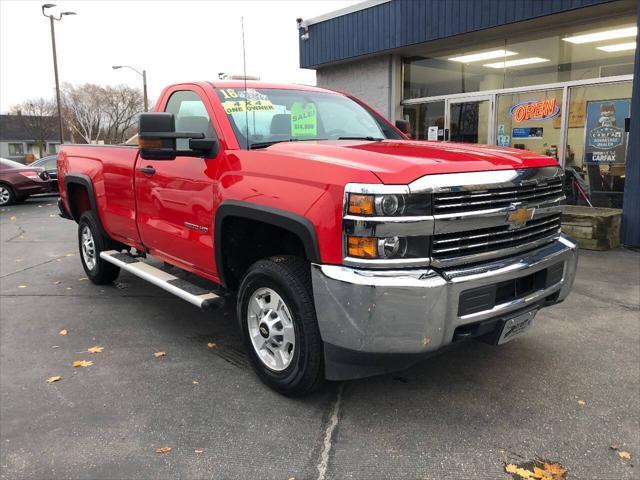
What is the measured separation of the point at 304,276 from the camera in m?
3.13

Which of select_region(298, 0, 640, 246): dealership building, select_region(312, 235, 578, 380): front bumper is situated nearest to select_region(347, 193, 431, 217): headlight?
select_region(312, 235, 578, 380): front bumper

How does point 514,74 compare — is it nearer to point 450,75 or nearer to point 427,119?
point 450,75

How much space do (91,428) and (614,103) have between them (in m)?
9.22

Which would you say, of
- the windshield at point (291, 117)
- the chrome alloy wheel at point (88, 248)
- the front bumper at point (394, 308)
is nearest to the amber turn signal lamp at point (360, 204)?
the front bumper at point (394, 308)

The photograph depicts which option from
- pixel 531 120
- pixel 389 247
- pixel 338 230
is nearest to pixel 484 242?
pixel 389 247

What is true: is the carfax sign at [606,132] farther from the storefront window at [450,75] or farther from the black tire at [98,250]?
the black tire at [98,250]

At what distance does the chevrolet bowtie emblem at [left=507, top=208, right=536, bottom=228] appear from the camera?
303 centimetres

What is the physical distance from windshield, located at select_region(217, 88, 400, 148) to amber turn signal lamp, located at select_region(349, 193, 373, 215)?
122 cm

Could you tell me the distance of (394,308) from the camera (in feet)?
8.68

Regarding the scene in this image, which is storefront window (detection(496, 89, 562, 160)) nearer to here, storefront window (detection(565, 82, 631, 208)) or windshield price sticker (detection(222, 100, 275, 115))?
storefront window (detection(565, 82, 631, 208))

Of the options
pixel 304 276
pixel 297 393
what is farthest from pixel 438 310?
pixel 297 393

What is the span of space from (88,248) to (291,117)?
11.3 feet

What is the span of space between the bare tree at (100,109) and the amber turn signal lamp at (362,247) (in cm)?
5631

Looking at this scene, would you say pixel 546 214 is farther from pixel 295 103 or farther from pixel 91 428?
pixel 91 428
